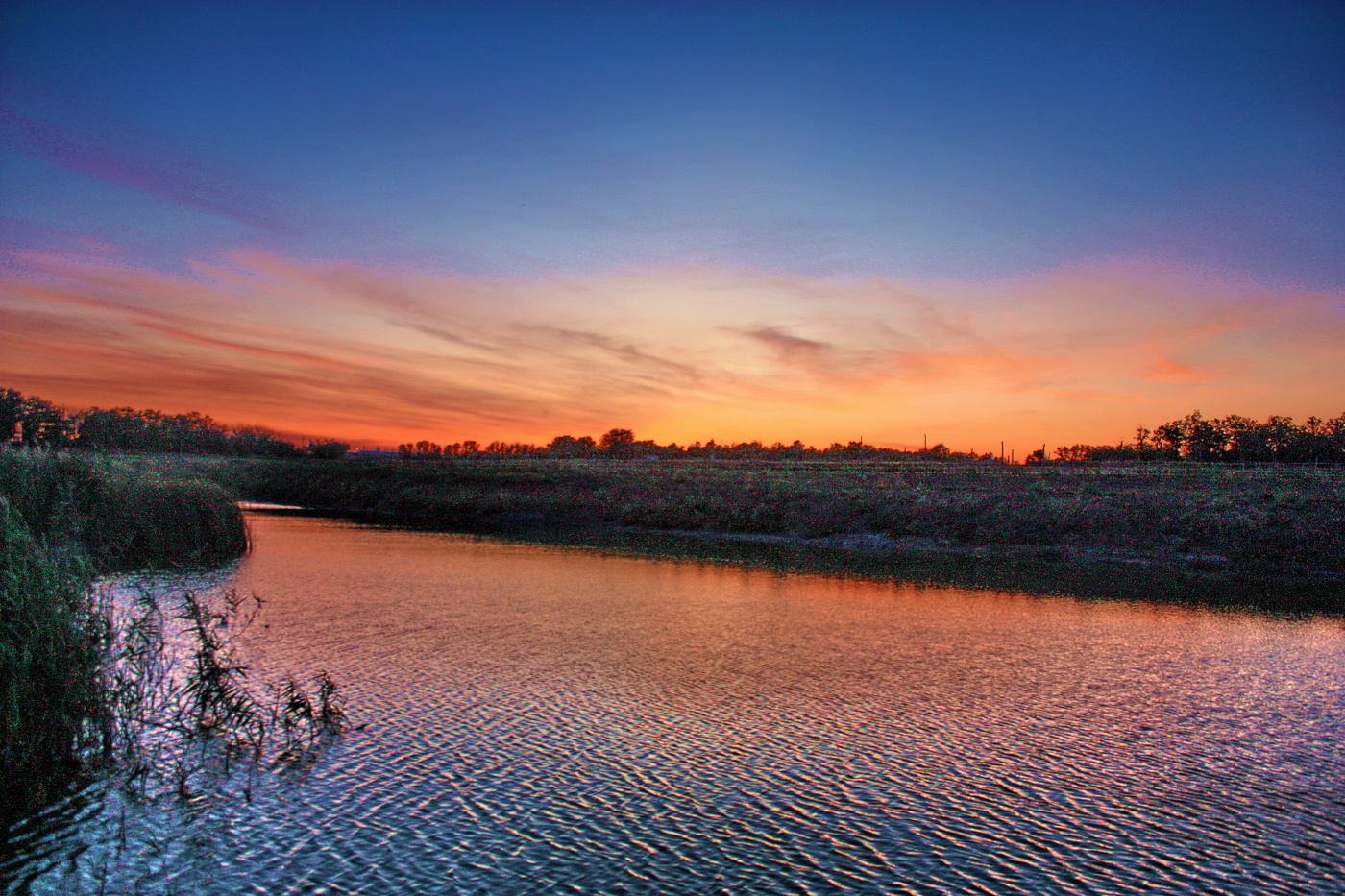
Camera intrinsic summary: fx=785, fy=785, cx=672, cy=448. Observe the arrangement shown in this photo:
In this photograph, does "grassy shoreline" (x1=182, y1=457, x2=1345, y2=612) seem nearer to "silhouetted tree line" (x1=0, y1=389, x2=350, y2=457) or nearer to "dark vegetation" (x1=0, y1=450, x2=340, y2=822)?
"silhouetted tree line" (x1=0, y1=389, x2=350, y2=457)

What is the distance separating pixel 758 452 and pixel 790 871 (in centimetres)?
12413

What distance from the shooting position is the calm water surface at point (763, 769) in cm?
798

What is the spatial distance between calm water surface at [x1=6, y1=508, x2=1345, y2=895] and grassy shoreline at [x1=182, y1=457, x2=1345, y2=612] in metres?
13.4

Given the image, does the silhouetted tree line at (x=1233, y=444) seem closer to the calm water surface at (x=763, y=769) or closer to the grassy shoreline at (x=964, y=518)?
the grassy shoreline at (x=964, y=518)

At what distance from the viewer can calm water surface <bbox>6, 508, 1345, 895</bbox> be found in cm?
798

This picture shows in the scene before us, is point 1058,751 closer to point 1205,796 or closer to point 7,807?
point 1205,796

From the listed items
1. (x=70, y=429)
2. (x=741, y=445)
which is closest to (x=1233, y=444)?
(x=741, y=445)

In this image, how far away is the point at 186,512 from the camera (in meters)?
30.1

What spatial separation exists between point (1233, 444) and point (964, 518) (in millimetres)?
77149

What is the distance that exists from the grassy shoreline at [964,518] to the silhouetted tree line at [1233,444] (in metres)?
31.6

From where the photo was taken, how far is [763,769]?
10.7 meters

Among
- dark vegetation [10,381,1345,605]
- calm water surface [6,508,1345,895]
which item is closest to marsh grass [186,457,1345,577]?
dark vegetation [10,381,1345,605]

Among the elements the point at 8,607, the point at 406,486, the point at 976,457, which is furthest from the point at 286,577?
the point at 976,457

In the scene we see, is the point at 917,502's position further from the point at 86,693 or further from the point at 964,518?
the point at 86,693
